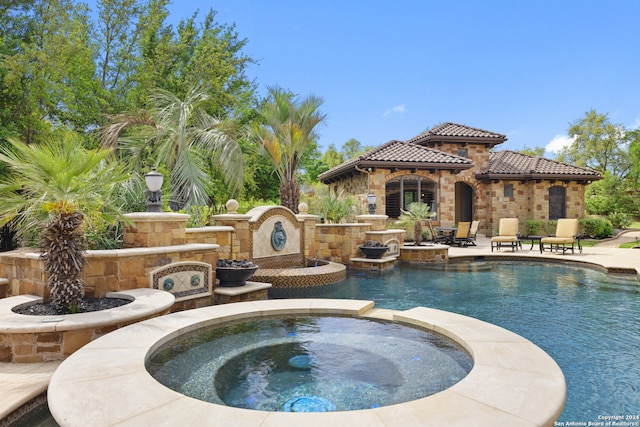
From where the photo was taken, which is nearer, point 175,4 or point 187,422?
point 187,422

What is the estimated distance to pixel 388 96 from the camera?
59.3 m

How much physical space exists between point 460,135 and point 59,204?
20.6m

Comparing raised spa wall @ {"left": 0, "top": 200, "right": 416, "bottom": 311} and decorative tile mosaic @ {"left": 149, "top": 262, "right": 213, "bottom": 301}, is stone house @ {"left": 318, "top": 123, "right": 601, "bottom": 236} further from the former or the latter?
decorative tile mosaic @ {"left": 149, "top": 262, "right": 213, "bottom": 301}

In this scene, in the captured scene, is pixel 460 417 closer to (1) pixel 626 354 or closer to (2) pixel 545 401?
(2) pixel 545 401

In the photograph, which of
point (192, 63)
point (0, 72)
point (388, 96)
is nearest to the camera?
point (0, 72)

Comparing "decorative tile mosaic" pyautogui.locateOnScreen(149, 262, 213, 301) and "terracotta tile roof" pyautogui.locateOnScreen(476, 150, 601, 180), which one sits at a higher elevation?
"terracotta tile roof" pyautogui.locateOnScreen(476, 150, 601, 180)

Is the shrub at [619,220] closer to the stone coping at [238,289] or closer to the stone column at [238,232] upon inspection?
the stone column at [238,232]

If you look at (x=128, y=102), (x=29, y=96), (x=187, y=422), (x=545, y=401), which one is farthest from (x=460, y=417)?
(x=128, y=102)

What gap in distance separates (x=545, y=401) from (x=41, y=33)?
68.4ft

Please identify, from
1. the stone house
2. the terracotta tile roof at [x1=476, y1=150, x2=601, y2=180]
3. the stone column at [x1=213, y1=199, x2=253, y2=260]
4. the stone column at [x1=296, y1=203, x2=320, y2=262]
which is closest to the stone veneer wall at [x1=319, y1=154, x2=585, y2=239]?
the stone house

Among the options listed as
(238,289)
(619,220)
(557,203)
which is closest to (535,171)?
(557,203)

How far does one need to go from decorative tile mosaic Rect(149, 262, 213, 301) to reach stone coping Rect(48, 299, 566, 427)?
2206 mm

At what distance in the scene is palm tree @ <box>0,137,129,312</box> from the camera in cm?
442

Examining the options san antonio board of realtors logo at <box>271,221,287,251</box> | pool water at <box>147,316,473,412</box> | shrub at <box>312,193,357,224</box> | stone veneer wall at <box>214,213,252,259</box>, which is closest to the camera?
pool water at <box>147,316,473,412</box>
